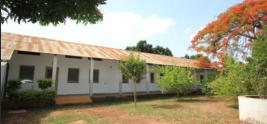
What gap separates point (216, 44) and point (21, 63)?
15.5 m

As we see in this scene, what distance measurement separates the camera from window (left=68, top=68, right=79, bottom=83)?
1214 cm

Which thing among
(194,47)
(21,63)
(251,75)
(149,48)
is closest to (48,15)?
(21,63)

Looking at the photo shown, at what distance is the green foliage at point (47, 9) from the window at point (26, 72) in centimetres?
746

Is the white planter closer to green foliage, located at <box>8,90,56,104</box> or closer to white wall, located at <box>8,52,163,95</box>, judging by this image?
white wall, located at <box>8,52,163,95</box>

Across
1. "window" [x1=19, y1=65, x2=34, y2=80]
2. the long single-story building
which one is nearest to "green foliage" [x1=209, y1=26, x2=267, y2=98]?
the long single-story building

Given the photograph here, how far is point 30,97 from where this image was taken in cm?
836

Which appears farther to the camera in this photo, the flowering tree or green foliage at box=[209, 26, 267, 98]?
the flowering tree

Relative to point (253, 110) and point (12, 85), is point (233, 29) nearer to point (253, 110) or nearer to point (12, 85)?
point (253, 110)

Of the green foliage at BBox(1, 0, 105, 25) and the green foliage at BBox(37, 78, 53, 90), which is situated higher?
the green foliage at BBox(1, 0, 105, 25)

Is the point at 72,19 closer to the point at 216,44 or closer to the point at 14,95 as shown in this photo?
the point at 14,95

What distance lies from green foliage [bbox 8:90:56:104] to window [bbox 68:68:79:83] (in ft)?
10.3

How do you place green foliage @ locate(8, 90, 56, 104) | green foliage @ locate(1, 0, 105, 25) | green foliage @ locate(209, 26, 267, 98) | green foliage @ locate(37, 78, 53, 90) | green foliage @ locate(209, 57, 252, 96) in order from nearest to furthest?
green foliage @ locate(1, 0, 105, 25)
green foliage @ locate(209, 26, 267, 98)
green foliage @ locate(209, 57, 252, 96)
green foliage @ locate(8, 90, 56, 104)
green foliage @ locate(37, 78, 53, 90)

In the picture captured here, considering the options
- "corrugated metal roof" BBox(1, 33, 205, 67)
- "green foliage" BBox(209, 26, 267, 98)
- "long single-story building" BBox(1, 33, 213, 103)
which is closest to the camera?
"green foliage" BBox(209, 26, 267, 98)

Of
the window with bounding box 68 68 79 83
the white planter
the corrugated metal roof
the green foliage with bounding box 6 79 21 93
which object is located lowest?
the white planter
